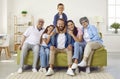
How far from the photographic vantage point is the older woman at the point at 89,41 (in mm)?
4812

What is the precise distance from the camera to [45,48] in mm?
5051

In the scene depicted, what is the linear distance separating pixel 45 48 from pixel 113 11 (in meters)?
→ 4.30

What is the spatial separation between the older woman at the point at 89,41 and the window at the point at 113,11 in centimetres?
358

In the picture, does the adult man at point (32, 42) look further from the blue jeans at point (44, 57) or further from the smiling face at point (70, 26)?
the smiling face at point (70, 26)

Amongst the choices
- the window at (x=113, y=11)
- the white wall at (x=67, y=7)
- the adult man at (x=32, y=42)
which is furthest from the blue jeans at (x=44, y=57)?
the window at (x=113, y=11)

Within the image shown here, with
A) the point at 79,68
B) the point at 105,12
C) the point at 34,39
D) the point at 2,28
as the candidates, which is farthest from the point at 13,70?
the point at 105,12

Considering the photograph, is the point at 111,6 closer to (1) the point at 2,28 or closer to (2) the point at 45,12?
(2) the point at 45,12

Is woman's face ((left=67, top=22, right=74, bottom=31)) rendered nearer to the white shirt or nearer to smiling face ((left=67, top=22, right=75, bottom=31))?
smiling face ((left=67, top=22, right=75, bottom=31))

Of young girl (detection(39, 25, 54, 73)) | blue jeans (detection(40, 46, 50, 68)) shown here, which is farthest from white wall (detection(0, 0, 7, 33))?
blue jeans (detection(40, 46, 50, 68))

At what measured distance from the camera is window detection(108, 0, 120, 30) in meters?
8.51

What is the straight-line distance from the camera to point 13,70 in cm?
509

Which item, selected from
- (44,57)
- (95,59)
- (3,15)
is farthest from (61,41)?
(3,15)

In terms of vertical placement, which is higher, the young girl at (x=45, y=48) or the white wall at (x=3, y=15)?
the white wall at (x=3, y=15)

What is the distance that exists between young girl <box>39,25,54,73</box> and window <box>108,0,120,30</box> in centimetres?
394
